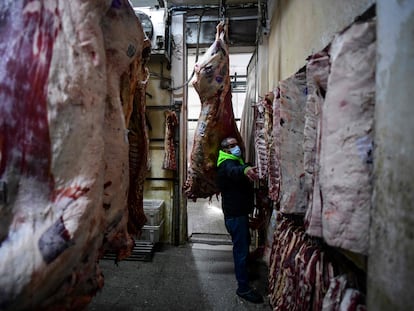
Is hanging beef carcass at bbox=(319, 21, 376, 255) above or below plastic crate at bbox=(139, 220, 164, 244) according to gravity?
above

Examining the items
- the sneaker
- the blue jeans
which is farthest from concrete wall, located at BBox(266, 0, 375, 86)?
the sneaker

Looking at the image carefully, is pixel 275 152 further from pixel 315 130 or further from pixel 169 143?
pixel 169 143

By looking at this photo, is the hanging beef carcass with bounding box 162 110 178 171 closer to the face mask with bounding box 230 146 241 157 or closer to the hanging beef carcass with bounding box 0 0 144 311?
the face mask with bounding box 230 146 241 157

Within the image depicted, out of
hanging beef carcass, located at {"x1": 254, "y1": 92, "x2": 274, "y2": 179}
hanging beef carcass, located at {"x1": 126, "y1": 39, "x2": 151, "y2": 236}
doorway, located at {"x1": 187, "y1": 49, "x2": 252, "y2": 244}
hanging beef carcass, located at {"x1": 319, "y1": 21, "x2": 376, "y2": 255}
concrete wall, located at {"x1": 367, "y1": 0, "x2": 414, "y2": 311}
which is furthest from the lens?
doorway, located at {"x1": 187, "y1": 49, "x2": 252, "y2": 244}

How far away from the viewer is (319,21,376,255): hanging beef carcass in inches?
32.9

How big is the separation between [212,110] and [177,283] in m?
1.83

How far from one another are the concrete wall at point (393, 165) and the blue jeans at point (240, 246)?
224cm

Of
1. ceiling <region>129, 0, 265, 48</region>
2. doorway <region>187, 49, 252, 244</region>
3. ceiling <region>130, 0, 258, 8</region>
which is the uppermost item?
ceiling <region>130, 0, 258, 8</region>

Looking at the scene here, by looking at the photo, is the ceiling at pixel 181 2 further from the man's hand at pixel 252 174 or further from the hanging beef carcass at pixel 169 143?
the man's hand at pixel 252 174

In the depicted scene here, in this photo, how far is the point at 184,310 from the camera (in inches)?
105

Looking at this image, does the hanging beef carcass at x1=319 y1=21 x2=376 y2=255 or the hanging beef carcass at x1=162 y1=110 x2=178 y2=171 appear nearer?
the hanging beef carcass at x1=319 y1=21 x2=376 y2=255

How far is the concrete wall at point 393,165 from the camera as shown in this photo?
2.16 feet

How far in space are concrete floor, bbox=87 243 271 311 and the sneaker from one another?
0.04m

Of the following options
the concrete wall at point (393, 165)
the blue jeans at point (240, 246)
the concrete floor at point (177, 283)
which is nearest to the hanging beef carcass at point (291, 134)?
the concrete wall at point (393, 165)
